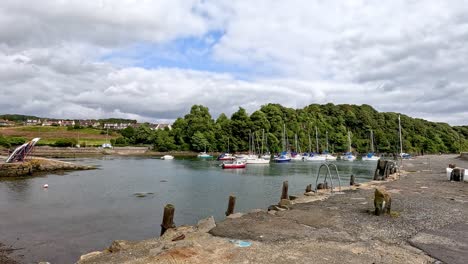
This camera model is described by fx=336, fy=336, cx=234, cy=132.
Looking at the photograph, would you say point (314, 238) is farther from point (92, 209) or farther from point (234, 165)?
point (234, 165)

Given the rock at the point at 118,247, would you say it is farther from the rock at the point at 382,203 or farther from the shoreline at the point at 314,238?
the rock at the point at 382,203

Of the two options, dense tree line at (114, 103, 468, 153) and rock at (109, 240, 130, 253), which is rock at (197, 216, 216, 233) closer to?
rock at (109, 240, 130, 253)

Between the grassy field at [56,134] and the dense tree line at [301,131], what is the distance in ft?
40.2

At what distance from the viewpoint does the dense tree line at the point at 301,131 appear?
464ft

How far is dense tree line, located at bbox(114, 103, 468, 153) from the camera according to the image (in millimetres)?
141375

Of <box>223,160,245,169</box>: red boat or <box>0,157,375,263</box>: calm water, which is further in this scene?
<box>223,160,245,169</box>: red boat

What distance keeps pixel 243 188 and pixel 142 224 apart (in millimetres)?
20611

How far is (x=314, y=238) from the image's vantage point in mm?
12703

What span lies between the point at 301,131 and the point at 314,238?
458 feet

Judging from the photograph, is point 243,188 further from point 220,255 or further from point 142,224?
point 220,255

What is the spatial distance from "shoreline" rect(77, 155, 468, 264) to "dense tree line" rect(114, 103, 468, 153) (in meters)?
115

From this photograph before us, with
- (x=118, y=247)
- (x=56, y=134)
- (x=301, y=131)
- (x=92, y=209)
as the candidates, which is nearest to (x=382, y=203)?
(x=118, y=247)

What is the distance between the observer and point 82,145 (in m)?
142

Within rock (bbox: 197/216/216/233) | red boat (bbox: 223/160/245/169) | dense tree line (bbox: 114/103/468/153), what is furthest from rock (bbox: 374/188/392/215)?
dense tree line (bbox: 114/103/468/153)
